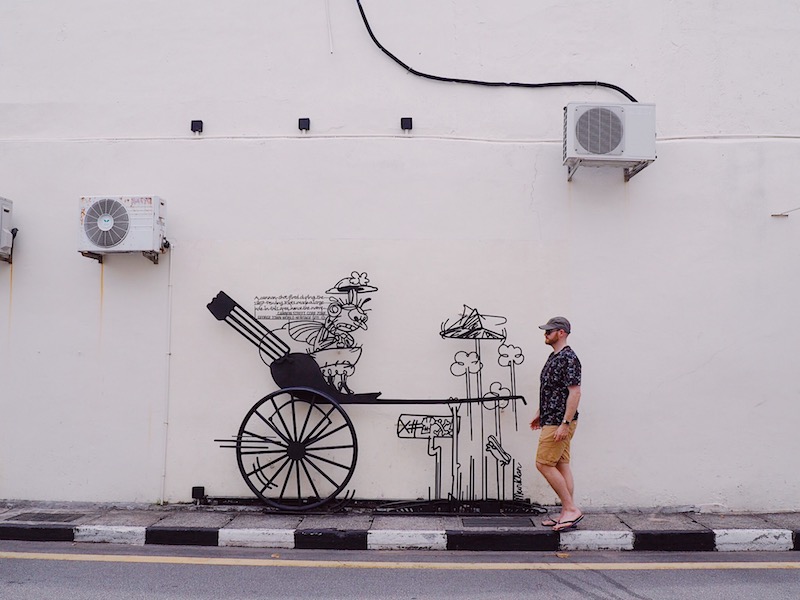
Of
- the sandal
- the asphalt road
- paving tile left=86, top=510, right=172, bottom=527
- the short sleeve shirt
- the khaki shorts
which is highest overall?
the short sleeve shirt

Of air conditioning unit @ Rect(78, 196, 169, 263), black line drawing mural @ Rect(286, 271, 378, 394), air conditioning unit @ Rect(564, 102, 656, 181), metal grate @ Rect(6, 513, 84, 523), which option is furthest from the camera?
black line drawing mural @ Rect(286, 271, 378, 394)

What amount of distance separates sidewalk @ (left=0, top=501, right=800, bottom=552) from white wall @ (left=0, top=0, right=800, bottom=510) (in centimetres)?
36

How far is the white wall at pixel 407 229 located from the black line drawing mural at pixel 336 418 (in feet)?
0.47

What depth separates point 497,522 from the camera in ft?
18.5

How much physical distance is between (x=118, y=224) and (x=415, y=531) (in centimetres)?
369

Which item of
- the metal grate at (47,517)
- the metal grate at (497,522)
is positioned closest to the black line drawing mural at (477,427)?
the metal grate at (497,522)

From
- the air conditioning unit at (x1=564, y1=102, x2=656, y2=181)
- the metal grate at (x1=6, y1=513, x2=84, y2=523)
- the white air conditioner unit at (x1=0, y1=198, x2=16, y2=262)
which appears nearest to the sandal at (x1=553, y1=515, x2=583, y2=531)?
the air conditioning unit at (x1=564, y1=102, x2=656, y2=181)

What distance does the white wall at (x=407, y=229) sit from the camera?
6.07 metres

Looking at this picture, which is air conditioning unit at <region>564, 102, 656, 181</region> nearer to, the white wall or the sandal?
the white wall

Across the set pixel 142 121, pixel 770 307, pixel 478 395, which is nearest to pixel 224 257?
pixel 142 121

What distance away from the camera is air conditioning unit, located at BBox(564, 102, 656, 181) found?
5.88 metres

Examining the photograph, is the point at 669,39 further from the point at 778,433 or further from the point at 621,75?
the point at 778,433

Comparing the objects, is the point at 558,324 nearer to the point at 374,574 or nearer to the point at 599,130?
the point at 599,130

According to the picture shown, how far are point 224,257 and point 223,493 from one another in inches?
85.0
